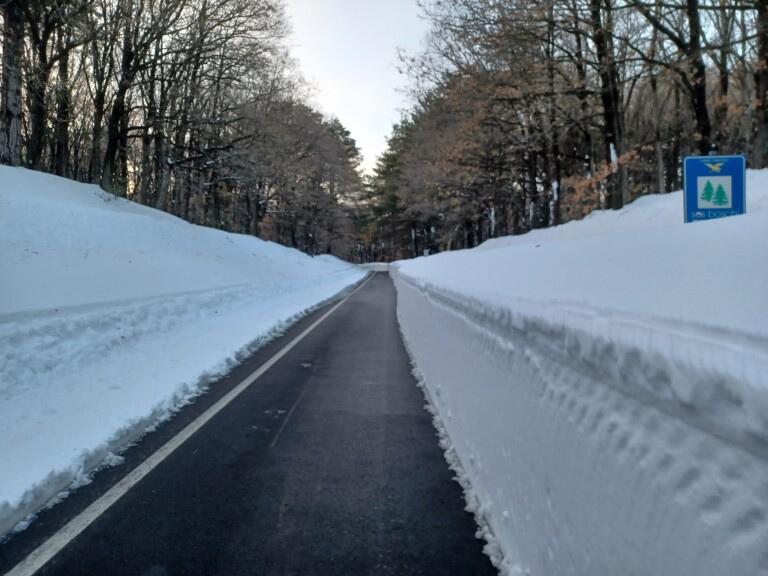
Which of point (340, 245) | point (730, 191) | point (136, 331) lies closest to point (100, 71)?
point (136, 331)

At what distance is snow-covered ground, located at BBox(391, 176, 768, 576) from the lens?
1.03 meters

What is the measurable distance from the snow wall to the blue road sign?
459 centimetres

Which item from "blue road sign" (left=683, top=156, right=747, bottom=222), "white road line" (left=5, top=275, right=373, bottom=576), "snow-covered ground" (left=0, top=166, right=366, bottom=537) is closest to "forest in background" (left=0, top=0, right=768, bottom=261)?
"snow-covered ground" (left=0, top=166, right=366, bottom=537)

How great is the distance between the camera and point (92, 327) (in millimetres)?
7656

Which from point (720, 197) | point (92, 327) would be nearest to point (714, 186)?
point (720, 197)

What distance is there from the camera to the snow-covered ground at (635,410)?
1.03 m

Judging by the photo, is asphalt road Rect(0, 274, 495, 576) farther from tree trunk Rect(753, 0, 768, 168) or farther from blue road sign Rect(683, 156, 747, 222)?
tree trunk Rect(753, 0, 768, 168)

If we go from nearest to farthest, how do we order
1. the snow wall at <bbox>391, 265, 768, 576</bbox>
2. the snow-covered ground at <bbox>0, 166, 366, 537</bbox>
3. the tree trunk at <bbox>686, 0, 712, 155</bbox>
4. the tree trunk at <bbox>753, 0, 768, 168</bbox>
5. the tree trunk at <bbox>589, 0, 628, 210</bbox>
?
the snow wall at <bbox>391, 265, 768, 576</bbox>, the snow-covered ground at <bbox>0, 166, 366, 537</bbox>, the tree trunk at <bbox>753, 0, 768, 168</bbox>, the tree trunk at <bbox>686, 0, 712, 155</bbox>, the tree trunk at <bbox>589, 0, 628, 210</bbox>

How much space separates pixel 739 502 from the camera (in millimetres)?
1007

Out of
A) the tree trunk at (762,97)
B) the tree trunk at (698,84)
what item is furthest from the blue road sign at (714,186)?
the tree trunk at (698,84)

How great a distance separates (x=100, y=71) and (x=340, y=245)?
58647 millimetres

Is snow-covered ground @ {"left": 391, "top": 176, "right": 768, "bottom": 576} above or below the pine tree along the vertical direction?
below

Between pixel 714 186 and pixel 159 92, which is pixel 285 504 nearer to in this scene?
pixel 714 186

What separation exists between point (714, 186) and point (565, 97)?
14.2 meters
